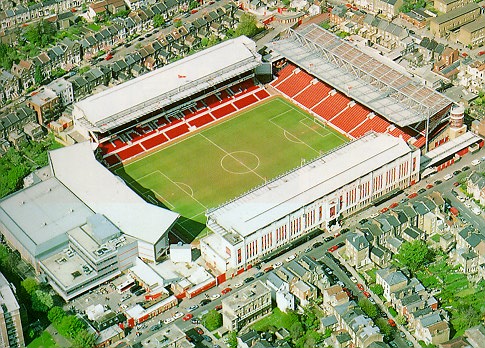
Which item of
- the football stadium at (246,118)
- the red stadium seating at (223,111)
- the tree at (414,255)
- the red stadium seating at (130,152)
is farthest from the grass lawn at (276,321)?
the red stadium seating at (223,111)

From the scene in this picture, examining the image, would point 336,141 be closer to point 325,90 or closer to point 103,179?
point 325,90

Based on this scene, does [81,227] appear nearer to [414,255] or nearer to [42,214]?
[42,214]

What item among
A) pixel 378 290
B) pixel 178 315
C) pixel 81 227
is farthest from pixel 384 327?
pixel 81 227

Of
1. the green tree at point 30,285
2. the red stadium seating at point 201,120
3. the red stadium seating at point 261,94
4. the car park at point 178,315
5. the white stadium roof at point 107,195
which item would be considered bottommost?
the car park at point 178,315

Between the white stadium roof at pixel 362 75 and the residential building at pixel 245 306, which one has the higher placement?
the white stadium roof at pixel 362 75

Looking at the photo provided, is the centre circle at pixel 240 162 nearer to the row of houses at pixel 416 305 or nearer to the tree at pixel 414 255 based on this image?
the tree at pixel 414 255

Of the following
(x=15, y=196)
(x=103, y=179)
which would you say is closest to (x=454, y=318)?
(x=103, y=179)
